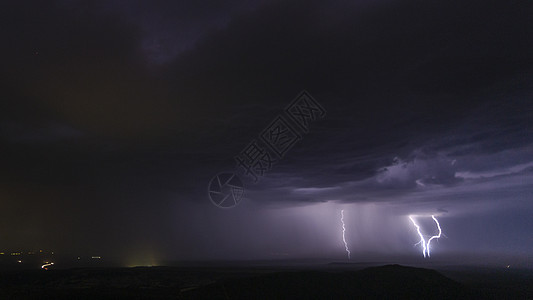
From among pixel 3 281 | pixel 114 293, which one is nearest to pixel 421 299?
pixel 114 293

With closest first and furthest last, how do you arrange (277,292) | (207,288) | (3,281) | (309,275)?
(277,292), (207,288), (309,275), (3,281)

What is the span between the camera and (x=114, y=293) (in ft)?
207

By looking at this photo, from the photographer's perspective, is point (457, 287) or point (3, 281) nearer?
point (457, 287)

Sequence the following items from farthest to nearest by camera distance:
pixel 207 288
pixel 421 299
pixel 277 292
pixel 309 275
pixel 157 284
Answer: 1. pixel 157 284
2. pixel 309 275
3. pixel 207 288
4. pixel 277 292
5. pixel 421 299

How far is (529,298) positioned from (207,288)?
70517 mm

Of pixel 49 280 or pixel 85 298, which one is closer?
pixel 85 298

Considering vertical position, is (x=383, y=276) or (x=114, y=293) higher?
(x=383, y=276)

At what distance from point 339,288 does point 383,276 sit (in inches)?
441

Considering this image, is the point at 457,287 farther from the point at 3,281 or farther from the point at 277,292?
the point at 3,281

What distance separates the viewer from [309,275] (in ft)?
218

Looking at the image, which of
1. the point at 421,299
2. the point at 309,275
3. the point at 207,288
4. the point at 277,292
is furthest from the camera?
the point at 309,275

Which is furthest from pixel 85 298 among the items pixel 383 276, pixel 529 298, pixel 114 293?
pixel 529 298

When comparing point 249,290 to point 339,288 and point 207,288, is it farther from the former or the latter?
point 339,288

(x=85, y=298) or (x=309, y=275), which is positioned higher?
(x=309, y=275)
